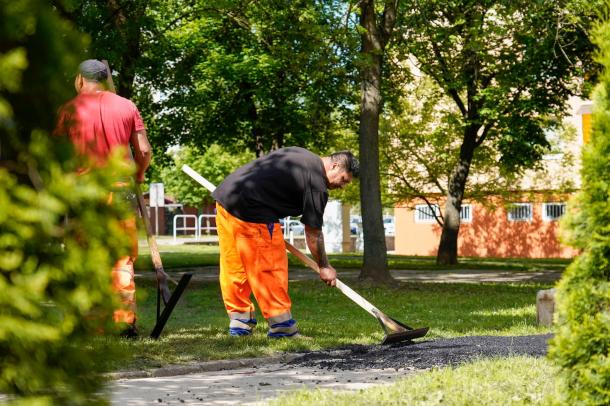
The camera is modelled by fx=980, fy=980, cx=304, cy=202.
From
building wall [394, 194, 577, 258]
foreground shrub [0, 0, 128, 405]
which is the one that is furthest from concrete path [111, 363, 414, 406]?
building wall [394, 194, 577, 258]

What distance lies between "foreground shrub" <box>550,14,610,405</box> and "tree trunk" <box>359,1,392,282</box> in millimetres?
14393

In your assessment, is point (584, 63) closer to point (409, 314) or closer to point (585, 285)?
point (409, 314)

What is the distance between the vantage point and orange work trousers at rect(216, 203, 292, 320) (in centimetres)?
868

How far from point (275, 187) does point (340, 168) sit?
2.06ft

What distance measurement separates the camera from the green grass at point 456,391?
17.7 ft

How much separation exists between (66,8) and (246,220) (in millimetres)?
6664

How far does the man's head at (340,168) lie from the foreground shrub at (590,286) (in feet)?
14.5

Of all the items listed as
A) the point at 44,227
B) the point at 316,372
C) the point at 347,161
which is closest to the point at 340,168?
the point at 347,161

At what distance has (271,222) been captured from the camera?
28.8 ft

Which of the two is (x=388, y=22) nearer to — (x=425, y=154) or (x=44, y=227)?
(x=425, y=154)

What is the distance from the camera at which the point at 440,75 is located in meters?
28.3

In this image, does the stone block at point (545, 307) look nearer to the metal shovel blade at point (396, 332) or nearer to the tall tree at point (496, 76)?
the metal shovel blade at point (396, 332)

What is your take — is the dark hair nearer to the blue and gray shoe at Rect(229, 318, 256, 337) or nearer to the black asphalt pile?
the black asphalt pile

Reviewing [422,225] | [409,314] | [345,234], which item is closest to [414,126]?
[345,234]
